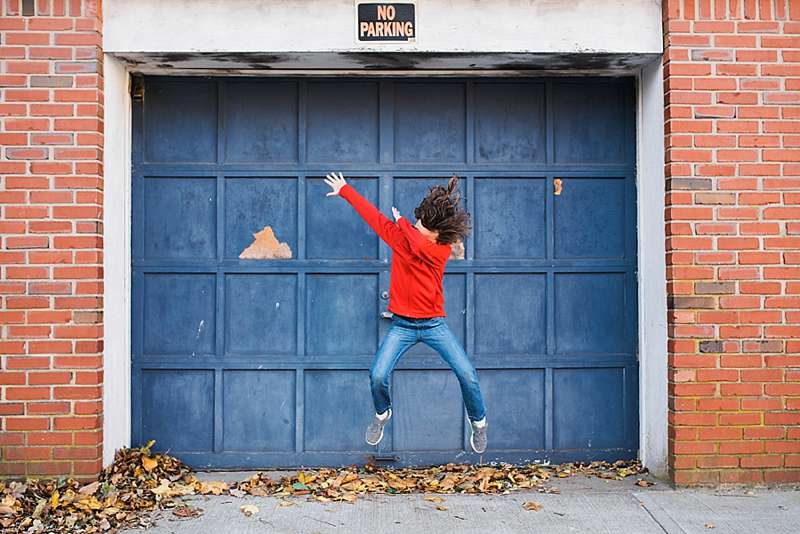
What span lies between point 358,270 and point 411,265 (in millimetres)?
905

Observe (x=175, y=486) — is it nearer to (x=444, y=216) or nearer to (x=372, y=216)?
(x=372, y=216)

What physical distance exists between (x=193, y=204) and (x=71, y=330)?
4.11 ft

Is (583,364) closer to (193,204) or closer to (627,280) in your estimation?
(627,280)

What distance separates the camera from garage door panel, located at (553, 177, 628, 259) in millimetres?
6090

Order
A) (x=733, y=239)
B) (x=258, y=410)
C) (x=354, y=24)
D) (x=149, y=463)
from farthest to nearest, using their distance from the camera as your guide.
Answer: (x=258, y=410)
(x=149, y=463)
(x=354, y=24)
(x=733, y=239)

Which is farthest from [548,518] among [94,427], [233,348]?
[94,427]

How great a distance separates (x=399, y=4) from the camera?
18.3 feet

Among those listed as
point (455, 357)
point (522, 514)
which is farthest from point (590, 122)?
point (522, 514)

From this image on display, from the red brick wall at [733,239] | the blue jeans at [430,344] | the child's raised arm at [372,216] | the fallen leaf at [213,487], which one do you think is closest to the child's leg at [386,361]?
the blue jeans at [430,344]

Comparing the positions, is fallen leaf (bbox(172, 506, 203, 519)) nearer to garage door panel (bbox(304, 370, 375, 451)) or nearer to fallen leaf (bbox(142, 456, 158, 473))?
fallen leaf (bbox(142, 456, 158, 473))

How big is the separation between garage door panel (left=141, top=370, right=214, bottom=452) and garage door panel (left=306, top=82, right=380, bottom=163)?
6.04 feet

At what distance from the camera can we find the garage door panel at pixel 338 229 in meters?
6.05

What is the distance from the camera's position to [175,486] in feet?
18.1

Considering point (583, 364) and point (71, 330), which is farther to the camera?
point (583, 364)
